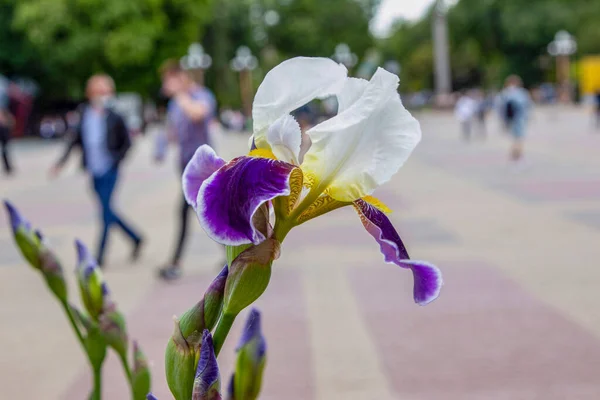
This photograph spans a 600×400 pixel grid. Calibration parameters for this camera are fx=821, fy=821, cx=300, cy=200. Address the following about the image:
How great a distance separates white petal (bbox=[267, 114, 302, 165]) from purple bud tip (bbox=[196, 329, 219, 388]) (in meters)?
0.23

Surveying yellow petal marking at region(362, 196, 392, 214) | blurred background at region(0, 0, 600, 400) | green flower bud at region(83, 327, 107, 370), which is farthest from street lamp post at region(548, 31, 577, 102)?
yellow petal marking at region(362, 196, 392, 214)

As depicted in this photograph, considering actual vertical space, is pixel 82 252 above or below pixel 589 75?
above

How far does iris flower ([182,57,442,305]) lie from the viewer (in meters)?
0.91

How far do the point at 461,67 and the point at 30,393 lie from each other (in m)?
64.9

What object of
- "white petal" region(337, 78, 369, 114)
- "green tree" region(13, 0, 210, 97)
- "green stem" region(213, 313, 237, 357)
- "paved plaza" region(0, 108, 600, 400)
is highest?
"white petal" region(337, 78, 369, 114)

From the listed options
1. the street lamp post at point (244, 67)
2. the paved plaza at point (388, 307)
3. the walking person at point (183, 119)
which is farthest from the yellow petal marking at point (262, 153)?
the street lamp post at point (244, 67)

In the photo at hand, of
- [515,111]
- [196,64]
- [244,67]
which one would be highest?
[196,64]

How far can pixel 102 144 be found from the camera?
6.79m

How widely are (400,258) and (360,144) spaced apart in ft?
0.48

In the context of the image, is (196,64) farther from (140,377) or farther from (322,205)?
(322,205)

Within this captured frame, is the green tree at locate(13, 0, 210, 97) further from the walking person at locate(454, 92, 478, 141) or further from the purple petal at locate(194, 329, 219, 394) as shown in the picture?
the purple petal at locate(194, 329, 219, 394)

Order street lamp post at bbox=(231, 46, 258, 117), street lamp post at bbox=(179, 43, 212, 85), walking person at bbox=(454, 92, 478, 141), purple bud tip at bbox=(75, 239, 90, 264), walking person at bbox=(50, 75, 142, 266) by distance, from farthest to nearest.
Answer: street lamp post at bbox=(231, 46, 258, 117)
walking person at bbox=(454, 92, 478, 141)
street lamp post at bbox=(179, 43, 212, 85)
walking person at bbox=(50, 75, 142, 266)
purple bud tip at bbox=(75, 239, 90, 264)

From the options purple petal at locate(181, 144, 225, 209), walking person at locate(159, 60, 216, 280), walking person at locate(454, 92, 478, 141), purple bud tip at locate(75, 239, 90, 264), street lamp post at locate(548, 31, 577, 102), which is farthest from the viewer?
street lamp post at locate(548, 31, 577, 102)

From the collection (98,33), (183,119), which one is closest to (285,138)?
(183,119)
